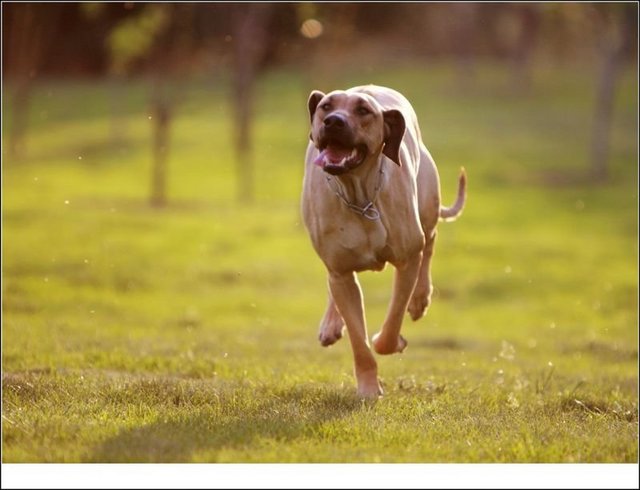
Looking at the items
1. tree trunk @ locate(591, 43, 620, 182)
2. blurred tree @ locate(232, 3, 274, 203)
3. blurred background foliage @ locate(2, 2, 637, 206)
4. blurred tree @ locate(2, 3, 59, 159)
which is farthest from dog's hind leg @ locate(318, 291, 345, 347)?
tree trunk @ locate(591, 43, 620, 182)

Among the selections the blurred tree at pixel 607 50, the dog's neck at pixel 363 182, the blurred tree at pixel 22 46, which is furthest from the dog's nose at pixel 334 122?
the blurred tree at pixel 607 50

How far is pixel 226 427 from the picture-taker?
6.42 m

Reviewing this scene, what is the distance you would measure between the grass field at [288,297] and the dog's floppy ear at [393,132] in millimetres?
1476

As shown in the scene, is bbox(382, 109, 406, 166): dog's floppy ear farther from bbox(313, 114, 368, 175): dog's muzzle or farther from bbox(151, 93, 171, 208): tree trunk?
bbox(151, 93, 171, 208): tree trunk

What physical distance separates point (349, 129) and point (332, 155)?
167 millimetres

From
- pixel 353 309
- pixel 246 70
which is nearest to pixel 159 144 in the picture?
pixel 246 70

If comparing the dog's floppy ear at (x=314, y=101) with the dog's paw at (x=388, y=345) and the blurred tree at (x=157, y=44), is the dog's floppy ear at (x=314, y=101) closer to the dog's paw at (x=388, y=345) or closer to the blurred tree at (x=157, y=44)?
the dog's paw at (x=388, y=345)

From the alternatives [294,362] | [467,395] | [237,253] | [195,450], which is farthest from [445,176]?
[195,450]

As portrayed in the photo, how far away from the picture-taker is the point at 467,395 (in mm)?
7805

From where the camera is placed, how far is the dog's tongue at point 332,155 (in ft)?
20.7

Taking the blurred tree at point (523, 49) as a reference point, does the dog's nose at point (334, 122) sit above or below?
below

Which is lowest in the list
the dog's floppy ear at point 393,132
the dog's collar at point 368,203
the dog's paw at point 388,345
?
the dog's paw at point 388,345

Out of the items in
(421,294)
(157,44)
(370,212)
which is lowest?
(421,294)

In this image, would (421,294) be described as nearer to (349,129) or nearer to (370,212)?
(370,212)
